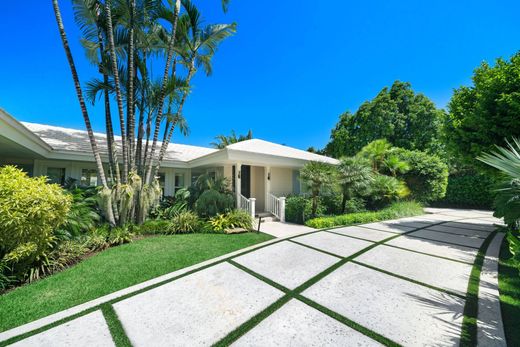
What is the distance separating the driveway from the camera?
2133 millimetres

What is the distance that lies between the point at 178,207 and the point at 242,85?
11275mm

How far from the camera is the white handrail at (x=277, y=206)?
883 centimetres

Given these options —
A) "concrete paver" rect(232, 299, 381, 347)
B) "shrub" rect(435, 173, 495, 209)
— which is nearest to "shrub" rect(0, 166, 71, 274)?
"concrete paver" rect(232, 299, 381, 347)

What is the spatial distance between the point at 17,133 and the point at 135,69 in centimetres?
395

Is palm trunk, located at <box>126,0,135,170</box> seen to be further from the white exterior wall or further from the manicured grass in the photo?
the manicured grass

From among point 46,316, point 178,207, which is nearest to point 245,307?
point 46,316

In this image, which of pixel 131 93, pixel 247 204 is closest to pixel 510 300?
pixel 247 204

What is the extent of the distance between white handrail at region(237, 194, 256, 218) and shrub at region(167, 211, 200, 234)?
2.00m

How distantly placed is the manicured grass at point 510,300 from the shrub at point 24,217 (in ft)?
22.3

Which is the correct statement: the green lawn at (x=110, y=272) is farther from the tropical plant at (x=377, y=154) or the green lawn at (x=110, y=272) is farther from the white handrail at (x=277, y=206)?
the tropical plant at (x=377, y=154)

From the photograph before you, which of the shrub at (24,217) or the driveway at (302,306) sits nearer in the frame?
the driveway at (302,306)

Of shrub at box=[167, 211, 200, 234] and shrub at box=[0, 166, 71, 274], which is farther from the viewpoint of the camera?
shrub at box=[167, 211, 200, 234]

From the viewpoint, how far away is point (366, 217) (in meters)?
8.70

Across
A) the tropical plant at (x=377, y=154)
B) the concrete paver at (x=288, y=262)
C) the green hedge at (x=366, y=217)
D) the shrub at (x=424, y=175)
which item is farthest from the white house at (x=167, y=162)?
the shrub at (x=424, y=175)
